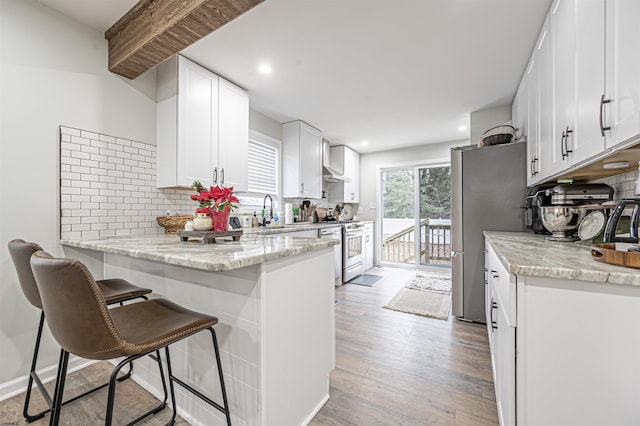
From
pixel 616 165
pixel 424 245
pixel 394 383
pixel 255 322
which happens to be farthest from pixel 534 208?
pixel 424 245

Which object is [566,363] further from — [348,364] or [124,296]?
[124,296]

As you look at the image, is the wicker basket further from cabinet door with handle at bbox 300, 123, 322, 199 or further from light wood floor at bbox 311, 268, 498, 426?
cabinet door with handle at bbox 300, 123, 322, 199

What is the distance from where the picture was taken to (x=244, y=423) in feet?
3.95

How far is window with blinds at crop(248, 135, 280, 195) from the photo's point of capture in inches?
139

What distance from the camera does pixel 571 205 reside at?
1630 mm

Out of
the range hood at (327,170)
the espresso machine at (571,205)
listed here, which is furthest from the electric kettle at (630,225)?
the range hood at (327,170)

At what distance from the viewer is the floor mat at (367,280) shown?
4180mm

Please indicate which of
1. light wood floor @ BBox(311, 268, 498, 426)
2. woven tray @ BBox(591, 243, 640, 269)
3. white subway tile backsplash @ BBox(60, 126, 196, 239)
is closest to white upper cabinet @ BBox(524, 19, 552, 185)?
woven tray @ BBox(591, 243, 640, 269)

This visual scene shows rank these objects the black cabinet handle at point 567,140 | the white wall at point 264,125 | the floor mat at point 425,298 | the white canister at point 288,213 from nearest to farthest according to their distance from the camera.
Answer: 1. the black cabinet handle at point 567,140
2. the floor mat at point 425,298
3. the white wall at point 264,125
4. the white canister at point 288,213

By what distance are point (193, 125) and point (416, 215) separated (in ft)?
13.8

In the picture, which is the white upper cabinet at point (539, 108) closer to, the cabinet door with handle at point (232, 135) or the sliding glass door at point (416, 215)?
the cabinet door with handle at point (232, 135)

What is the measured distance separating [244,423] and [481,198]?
267cm

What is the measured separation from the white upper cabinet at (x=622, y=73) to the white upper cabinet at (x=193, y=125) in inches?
103

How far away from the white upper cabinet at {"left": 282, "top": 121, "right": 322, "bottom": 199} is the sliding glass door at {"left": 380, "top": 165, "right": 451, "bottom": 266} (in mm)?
2200
